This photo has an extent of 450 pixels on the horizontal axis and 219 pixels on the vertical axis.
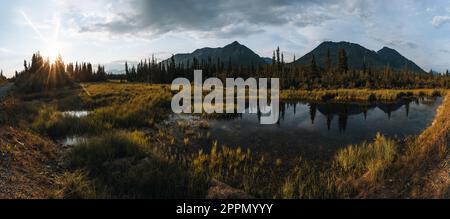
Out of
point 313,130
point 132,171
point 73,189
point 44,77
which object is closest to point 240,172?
point 132,171

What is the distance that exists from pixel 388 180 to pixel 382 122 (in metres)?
20.0

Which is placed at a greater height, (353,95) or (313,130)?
(353,95)

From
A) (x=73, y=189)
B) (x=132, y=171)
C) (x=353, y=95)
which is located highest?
(x=353, y=95)

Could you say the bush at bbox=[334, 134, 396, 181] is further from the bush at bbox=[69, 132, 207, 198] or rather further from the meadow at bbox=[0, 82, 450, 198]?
the bush at bbox=[69, 132, 207, 198]

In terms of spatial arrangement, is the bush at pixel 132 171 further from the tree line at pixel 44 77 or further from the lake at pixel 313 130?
the tree line at pixel 44 77

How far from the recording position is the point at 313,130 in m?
24.8

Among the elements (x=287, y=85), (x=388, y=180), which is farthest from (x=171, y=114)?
(x=287, y=85)

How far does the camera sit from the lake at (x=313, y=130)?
745 inches

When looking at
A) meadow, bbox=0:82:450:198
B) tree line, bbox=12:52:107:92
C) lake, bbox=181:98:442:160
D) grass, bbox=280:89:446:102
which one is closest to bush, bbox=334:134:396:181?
meadow, bbox=0:82:450:198

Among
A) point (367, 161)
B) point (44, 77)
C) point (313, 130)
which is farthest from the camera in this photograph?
point (44, 77)

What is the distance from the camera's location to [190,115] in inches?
1296

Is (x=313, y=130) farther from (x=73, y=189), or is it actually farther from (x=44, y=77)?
(x=44, y=77)

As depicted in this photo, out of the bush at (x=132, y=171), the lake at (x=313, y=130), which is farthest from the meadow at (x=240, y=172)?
the lake at (x=313, y=130)

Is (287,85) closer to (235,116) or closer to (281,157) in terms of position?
(235,116)
